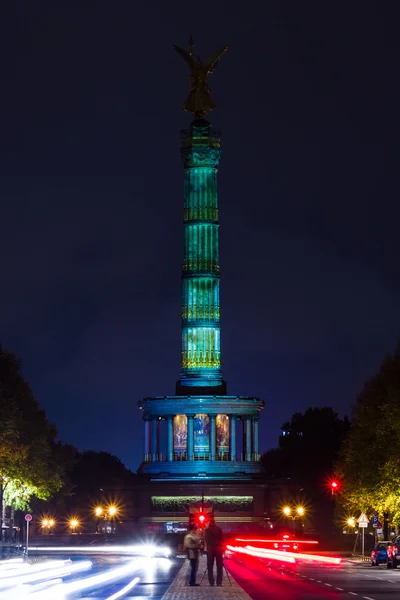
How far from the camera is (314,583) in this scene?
50812 mm

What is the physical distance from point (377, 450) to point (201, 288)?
80.3m

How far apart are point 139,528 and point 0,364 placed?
174 ft

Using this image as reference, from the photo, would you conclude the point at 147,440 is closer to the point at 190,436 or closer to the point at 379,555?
the point at 190,436

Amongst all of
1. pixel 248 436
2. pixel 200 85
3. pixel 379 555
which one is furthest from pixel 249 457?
pixel 379 555

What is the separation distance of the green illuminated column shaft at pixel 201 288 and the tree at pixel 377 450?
62.8m

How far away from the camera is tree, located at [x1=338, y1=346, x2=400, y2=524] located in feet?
293

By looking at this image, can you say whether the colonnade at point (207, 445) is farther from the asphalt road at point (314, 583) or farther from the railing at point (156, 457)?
the asphalt road at point (314, 583)

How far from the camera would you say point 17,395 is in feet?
383

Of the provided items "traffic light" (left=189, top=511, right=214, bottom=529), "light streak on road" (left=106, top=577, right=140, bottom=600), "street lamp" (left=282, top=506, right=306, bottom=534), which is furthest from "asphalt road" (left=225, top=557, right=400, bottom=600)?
"street lamp" (left=282, top=506, right=306, bottom=534)

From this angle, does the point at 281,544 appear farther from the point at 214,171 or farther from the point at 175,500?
the point at 214,171

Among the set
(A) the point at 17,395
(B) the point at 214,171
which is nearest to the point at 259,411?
(B) the point at 214,171

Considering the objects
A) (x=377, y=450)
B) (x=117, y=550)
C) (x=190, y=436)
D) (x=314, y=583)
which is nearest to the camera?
(x=314, y=583)

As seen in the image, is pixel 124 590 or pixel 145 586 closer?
pixel 124 590

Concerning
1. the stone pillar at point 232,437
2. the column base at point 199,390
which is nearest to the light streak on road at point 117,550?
the column base at point 199,390
